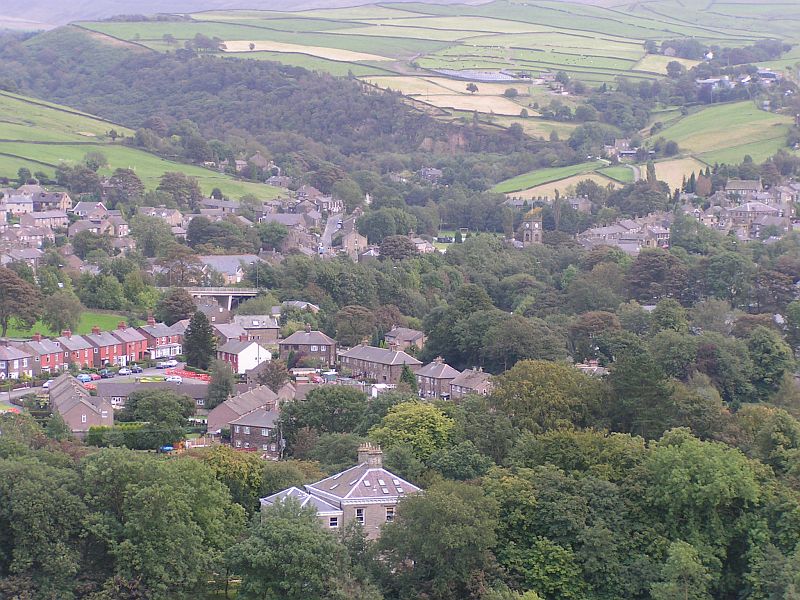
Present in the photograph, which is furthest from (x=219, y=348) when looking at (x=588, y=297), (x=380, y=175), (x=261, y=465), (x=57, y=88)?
(x=57, y=88)

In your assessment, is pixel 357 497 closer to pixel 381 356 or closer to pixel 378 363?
pixel 378 363

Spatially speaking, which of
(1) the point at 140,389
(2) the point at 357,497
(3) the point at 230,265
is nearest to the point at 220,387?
(1) the point at 140,389

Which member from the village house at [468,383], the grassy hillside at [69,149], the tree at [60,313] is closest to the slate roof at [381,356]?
the village house at [468,383]

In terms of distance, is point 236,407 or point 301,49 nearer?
point 236,407

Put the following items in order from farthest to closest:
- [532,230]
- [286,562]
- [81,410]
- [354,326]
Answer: [532,230]
[354,326]
[81,410]
[286,562]

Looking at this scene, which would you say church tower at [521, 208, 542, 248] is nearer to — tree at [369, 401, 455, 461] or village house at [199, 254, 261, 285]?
village house at [199, 254, 261, 285]

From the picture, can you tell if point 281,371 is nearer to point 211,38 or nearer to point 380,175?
point 380,175

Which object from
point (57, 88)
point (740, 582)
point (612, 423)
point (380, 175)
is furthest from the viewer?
point (57, 88)
